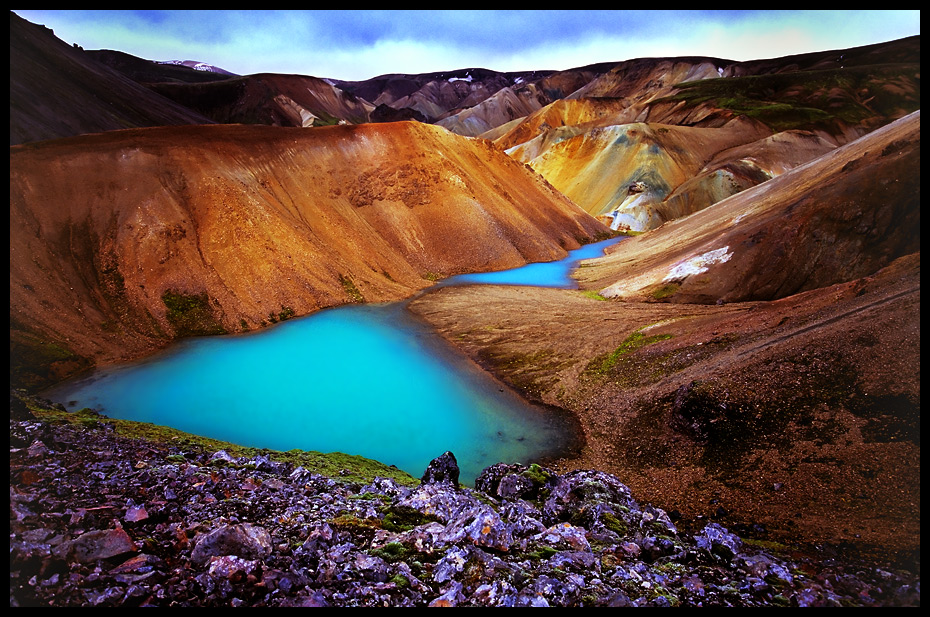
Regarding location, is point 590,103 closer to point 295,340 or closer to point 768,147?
point 768,147

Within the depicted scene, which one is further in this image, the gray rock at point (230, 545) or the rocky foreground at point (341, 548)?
the gray rock at point (230, 545)

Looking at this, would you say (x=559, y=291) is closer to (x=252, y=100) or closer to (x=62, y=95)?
(x=62, y=95)

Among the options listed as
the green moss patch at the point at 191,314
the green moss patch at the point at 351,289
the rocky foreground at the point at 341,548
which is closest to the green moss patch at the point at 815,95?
the green moss patch at the point at 351,289

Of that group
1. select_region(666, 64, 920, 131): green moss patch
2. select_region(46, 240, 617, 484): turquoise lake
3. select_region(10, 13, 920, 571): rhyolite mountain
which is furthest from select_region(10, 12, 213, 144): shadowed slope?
select_region(666, 64, 920, 131): green moss patch

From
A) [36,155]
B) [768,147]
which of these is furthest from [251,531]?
[768,147]

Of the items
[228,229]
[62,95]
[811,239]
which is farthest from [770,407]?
[62,95]

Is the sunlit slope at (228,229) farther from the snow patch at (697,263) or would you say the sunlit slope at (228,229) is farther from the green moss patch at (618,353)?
the snow patch at (697,263)
